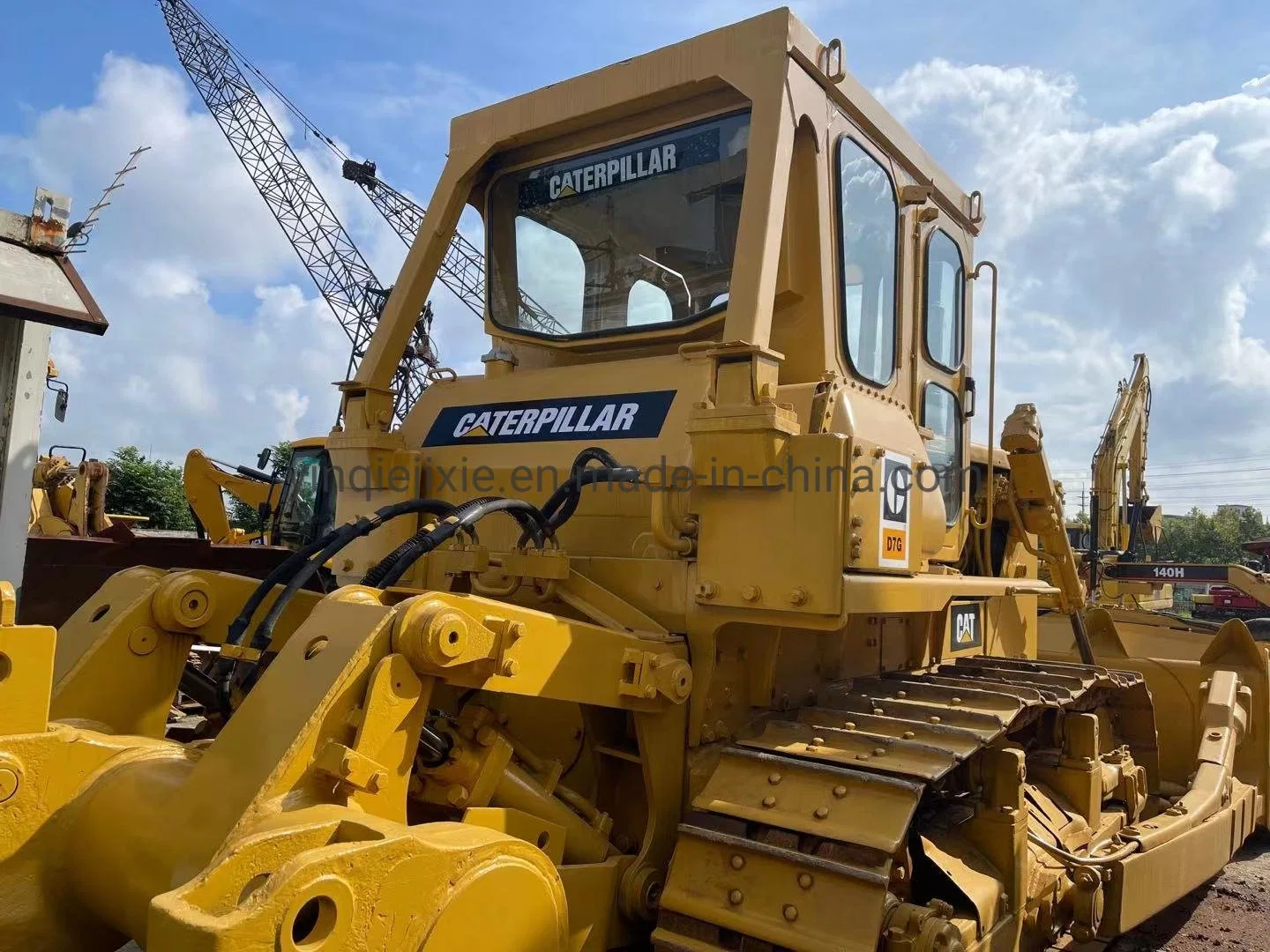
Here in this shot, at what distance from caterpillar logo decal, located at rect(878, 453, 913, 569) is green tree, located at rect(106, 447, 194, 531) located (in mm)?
41652

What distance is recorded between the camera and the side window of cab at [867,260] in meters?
3.86

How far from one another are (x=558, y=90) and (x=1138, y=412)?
1326 centimetres

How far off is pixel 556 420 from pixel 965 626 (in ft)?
7.35

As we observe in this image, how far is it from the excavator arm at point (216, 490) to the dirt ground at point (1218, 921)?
1109 cm

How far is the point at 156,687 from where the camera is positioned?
3.21m

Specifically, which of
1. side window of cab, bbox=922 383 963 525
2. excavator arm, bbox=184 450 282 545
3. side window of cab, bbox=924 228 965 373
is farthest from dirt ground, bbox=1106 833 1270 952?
excavator arm, bbox=184 450 282 545

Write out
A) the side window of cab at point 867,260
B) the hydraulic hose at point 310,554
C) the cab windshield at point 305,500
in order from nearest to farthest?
the hydraulic hose at point 310,554
the side window of cab at point 867,260
the cab windshield at point 305,500

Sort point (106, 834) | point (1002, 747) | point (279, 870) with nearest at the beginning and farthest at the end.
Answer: point (279, 870)
point (106, 834)
point (1002, 747)

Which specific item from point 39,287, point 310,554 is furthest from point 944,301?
point 39,287

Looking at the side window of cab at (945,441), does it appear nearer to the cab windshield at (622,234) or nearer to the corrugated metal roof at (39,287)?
the cab windshield at (622,234)

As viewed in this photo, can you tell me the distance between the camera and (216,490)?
13555mm

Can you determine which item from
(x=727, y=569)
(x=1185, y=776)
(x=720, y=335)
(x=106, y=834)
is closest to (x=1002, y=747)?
(x=727, y=569)

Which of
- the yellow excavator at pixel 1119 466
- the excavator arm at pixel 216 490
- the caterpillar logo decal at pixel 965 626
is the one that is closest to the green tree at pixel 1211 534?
the yellow excavator at pixel 1119 466

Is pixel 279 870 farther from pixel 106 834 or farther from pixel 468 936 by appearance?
pixel 106 834
